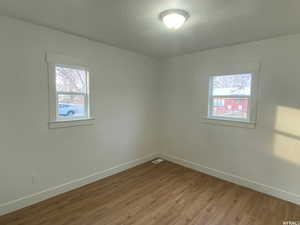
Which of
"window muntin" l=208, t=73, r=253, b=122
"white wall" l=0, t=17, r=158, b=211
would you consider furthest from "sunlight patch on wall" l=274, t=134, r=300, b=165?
"white wall" l=0, t=17, r=158, b=211

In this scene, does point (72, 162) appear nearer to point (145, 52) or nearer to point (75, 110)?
point (75, 110)

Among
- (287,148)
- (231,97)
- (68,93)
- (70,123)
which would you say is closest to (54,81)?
(68,93)

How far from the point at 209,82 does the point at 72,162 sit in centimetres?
292

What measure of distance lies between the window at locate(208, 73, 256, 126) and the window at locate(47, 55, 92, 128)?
2.39m

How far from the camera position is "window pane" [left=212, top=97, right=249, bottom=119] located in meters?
2.91

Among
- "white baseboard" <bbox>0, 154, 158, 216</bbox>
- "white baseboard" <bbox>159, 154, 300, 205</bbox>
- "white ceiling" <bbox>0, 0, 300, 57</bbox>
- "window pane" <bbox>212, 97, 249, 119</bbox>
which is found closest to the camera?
"white ceiling" <bbox>0, 0, 300, 57</bbox>

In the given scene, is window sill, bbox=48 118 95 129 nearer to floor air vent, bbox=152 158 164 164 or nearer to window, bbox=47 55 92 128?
window, bbox=47 55 92 128

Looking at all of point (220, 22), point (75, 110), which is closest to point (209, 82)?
point (220, 22)

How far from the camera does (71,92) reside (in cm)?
264

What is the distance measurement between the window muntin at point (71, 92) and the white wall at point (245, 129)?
1940 mm

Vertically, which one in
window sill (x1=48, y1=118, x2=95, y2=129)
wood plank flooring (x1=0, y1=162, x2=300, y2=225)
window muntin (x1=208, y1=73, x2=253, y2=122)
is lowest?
wood plank flooring (x1=0, y1=162, x2=300, y2=225)

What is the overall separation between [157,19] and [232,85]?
1869 mm

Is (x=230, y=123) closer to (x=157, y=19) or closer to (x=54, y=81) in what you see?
(x=157, y=19)

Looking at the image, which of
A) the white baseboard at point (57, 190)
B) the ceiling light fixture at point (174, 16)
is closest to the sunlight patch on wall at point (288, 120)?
the ceiling light fixture at point (174, 16)
